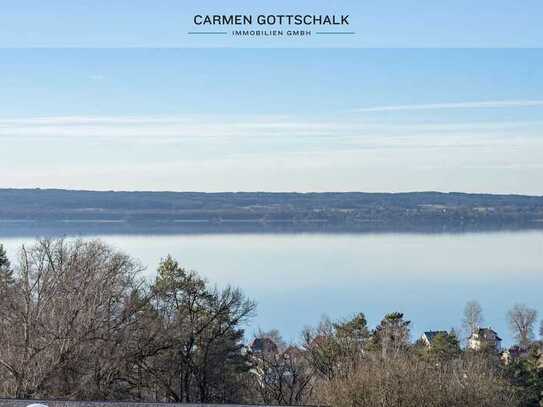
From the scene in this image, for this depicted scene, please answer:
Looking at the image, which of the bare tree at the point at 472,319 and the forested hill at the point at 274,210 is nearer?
the bare tree at the point at 472,319

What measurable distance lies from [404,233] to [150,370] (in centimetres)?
2219

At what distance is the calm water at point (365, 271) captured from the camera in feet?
59.7

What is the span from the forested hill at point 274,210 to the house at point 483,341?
12691mm

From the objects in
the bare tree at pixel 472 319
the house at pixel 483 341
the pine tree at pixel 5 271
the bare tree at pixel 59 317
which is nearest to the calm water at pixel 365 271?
the bare tree at pixel 472 319

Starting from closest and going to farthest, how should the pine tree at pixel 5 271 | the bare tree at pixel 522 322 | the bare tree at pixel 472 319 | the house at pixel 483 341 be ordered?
the pine tree at pixel 5 271, the house at pixel 483 341, the bare tree at pixel 472 319, the bare tree at pixel 522 322

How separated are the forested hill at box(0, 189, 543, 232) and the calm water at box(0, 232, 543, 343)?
67 cm

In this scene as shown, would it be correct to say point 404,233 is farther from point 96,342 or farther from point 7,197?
point 96,342

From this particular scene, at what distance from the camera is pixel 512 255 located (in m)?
28.4

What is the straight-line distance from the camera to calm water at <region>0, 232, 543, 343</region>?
18.2 m

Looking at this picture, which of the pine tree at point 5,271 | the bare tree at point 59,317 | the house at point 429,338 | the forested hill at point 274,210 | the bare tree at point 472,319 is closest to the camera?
the bare tree at point 59,317

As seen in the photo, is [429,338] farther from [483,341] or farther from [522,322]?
[522,322]

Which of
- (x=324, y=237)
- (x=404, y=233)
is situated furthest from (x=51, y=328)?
(x=404, y=233)

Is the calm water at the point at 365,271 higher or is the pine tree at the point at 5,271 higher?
the pine tree at the point at 5,271

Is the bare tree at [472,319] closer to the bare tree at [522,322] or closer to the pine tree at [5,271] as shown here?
the bare tree at [522,322]
